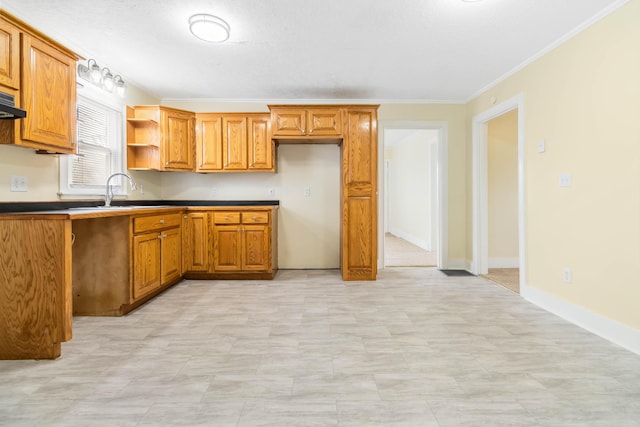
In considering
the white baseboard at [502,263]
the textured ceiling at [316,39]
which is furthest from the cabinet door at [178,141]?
the white baseboard at [502,263]

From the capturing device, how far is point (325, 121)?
4086 millimetres

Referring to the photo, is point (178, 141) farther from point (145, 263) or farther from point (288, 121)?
point (145, 263)

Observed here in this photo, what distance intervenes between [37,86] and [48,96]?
0.10 m

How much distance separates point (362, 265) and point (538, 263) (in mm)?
1866

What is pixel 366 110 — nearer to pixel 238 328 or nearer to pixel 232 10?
pixel 232 10

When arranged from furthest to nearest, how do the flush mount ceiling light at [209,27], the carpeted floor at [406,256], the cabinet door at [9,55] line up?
1. the carpeted floor at [406,256]
2. the flush mount ceiling light at [209,27]
3. the cabinet door at [9,55]

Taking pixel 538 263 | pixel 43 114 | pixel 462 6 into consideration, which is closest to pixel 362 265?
pixel 538 263

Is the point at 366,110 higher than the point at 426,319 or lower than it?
higher

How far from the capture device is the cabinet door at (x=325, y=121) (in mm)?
4078

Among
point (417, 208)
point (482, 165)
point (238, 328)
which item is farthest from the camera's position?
point (417, 208)

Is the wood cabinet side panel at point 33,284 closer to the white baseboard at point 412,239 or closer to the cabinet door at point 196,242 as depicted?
the cabinet door at point 196,242

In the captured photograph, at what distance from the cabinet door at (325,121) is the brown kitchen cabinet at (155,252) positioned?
2.01 meters

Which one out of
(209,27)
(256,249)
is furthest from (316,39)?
(256,249)

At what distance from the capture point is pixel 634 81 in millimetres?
2225
